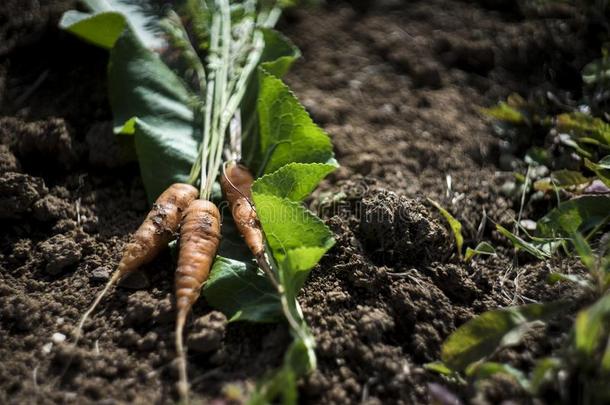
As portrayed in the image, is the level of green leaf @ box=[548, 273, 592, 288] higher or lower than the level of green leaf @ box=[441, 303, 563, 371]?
higher

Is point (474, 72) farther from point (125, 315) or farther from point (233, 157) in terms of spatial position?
point (125, 315)

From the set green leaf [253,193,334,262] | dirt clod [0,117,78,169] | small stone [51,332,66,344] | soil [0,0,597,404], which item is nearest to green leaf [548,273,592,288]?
soil [0,0,597,404]

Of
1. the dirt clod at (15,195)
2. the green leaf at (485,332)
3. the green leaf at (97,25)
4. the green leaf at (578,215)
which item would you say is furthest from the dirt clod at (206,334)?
the green leaf at (97,25)

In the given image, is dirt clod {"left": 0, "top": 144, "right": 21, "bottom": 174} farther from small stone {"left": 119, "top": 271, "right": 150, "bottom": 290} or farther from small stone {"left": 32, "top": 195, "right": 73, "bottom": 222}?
small stone {"left": 119, "top": 271, "right": 150, "bottom": 290}

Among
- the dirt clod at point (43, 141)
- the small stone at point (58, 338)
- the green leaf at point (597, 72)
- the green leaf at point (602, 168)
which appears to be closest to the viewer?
the small stone at point (58, 338)

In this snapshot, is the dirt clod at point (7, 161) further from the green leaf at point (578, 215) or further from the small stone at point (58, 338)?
the green leaf at point (578, 215)
